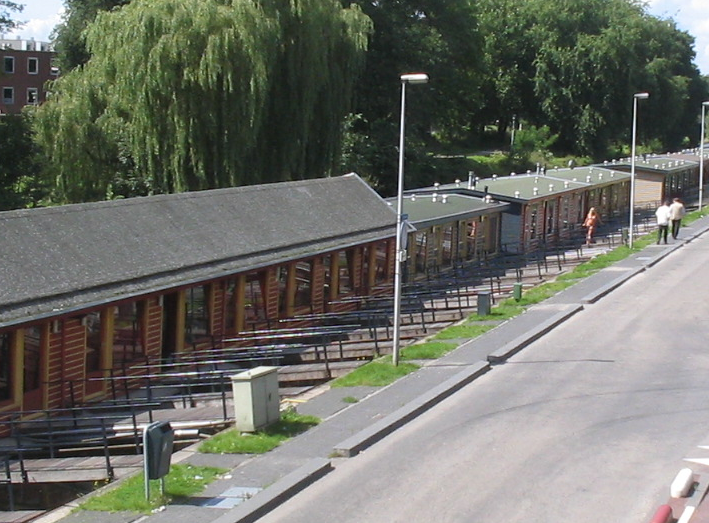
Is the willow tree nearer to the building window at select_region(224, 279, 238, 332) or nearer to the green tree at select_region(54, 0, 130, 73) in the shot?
the building window at select_region(224, 279, 238, 332)

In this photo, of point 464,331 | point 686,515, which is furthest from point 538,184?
point 686,515

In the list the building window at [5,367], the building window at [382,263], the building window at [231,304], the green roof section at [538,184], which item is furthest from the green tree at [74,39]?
the building window at [5,367]

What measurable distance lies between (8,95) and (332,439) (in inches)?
3488

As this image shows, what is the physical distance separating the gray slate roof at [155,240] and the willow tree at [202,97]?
8.10 metres

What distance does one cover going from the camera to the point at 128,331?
22.2m

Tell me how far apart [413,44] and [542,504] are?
53.9 metres

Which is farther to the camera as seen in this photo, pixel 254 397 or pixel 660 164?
pixel 660 164

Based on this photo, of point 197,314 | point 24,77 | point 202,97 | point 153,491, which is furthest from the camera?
point 24,77

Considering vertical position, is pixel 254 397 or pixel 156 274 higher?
pixel 156 274

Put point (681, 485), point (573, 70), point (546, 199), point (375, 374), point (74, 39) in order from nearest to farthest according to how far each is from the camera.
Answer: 1. point (681, 485)
2. point (375, 374)
3. point (546, 199)
4. point (74, 39)
5. point (573, 70)

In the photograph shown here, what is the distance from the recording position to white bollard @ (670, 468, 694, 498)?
537 inches

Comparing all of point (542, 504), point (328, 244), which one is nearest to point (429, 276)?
point (328, 244)

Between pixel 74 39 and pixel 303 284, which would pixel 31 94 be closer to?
pixel 74 39

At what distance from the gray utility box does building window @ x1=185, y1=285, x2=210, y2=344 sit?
7234 millimetres
